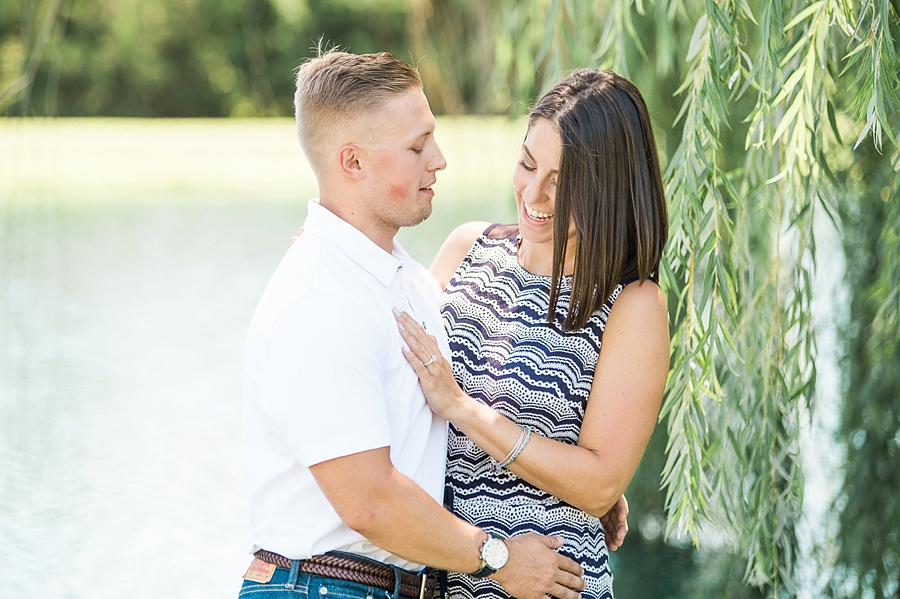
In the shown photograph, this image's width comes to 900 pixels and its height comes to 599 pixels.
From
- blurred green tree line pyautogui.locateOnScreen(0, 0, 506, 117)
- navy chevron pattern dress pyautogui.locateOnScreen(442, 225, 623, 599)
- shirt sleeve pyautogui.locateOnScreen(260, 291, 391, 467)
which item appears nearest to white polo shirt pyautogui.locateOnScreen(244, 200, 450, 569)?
shirt sleeve pyautogui.locateOnScreen(260, 291, 391, 467)

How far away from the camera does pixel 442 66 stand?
7.09 metres

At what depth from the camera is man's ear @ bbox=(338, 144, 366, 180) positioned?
68.8 inches

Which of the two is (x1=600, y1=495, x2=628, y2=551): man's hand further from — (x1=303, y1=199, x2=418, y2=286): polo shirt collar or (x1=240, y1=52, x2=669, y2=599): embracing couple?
(x1=303, y1=199, x2=418, y2=286): polo shirt collar

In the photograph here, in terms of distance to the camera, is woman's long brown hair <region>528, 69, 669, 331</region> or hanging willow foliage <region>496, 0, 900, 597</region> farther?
hanging willow foliage <region>496, 0, 900, 597</region>

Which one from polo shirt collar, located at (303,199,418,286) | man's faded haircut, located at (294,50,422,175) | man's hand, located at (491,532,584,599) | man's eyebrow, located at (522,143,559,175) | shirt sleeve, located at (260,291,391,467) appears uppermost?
man's faded haircut, located at (294,50,422,175)

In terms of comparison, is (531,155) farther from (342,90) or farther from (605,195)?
(342,90)

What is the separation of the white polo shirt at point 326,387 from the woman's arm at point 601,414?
0.06 m

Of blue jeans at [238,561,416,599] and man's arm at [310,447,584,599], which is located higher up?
man's arm at [310,447,584,599]

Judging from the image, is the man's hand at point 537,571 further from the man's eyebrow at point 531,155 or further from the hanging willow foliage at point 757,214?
the man's eyebrow at point 531,155

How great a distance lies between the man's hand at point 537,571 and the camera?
5.83 feet

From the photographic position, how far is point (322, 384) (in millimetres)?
1566

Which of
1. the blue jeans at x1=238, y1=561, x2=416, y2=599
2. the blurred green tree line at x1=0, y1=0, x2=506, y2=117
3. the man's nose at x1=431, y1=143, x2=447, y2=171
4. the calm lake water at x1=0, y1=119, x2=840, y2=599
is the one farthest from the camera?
the blurred green tree line at x1=0, y1=0, x2=506, y2=117

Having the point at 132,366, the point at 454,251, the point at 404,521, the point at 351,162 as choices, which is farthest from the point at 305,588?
the point at 132,366

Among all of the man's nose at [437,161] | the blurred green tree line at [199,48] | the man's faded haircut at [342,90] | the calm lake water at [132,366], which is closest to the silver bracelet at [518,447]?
the man's nose at [437,161]
